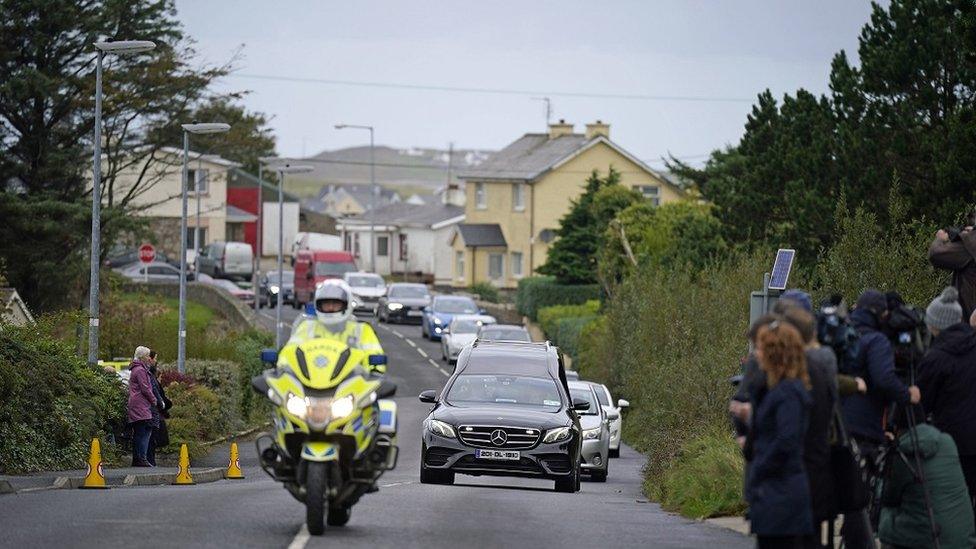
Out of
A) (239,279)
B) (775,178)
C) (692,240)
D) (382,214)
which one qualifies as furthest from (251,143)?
(382,214)

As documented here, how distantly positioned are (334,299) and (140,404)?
38.6 feet

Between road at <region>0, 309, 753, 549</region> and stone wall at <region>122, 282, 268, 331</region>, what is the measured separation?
128 feet

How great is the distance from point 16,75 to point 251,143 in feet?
30.2

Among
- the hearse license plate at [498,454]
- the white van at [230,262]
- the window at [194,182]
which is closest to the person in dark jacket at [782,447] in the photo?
the hearse license plate at [498,454]

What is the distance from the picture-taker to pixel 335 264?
245 feet

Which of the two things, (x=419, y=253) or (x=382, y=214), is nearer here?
(x=419, y=253)

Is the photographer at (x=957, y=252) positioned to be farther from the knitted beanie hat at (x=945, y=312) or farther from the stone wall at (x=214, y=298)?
the stone wall at (x=214, y=298)

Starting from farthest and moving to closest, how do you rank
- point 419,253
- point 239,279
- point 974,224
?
point 419,253 < point 239,279 < point 974,224

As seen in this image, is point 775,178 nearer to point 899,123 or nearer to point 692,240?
point 899,123

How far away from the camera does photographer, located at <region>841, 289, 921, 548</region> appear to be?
33.9 feet

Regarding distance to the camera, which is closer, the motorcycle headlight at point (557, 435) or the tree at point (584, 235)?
the motorcycle headlight at point (557, 435)

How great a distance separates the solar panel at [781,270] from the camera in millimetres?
16312

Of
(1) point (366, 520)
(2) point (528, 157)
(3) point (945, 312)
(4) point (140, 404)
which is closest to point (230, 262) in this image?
(2) point (528, 157)

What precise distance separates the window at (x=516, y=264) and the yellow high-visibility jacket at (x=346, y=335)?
3043 inches
